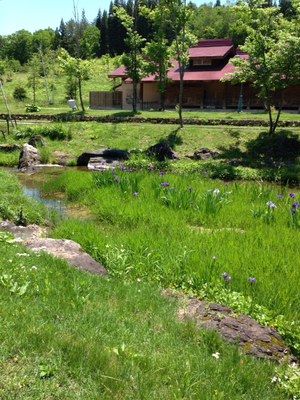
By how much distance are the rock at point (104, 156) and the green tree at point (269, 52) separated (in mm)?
6231

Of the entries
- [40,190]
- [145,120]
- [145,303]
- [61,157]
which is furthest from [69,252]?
[145,120]

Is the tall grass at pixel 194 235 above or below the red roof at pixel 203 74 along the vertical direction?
below

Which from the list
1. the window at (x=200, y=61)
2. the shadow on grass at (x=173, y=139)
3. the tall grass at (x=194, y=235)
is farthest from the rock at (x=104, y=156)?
the window at (x=200, y=61)

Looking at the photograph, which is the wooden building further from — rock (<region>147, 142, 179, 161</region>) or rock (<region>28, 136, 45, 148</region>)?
rock (<region>147, 142, 179, 161</region>)

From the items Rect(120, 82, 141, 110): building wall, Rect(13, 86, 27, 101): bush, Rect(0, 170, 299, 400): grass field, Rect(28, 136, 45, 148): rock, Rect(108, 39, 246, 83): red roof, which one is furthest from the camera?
Rect(13, 86, 27, 101): bush

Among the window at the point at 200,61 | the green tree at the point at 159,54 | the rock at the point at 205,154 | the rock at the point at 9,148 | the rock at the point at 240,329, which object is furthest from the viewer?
the window at the point at 200,61

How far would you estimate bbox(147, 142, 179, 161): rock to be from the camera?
58.0ft

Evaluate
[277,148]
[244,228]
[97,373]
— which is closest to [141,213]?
[244,228]

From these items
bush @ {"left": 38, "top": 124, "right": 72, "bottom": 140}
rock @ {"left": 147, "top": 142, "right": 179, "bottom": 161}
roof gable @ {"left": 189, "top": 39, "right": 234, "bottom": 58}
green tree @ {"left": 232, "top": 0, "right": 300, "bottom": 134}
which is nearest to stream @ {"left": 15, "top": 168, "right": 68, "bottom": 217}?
rock @ {"left": 147, "top": 142, "right": 179, "bottom": 161}

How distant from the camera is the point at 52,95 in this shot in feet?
130

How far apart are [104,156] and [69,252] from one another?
1213 centimetres

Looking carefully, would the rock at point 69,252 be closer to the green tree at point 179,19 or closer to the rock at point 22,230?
the rock at point 22,230

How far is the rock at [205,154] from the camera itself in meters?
18.1

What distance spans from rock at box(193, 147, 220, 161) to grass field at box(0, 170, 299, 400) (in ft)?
32.7
